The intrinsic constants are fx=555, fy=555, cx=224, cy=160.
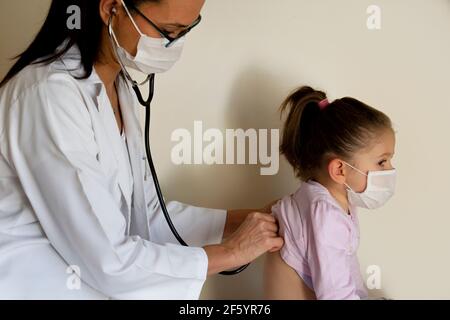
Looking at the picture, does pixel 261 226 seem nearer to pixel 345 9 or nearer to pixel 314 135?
pixel 314 135

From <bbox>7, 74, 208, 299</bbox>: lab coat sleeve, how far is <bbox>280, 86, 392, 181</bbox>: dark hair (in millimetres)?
448

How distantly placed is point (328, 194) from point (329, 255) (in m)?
0.15

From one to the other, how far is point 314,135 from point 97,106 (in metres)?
0.51

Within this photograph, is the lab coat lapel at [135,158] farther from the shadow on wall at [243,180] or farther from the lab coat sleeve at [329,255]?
the lab coat sleeve at [329,255]

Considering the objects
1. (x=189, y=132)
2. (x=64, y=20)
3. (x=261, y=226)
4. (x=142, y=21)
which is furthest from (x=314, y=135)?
(x=64, y=20)

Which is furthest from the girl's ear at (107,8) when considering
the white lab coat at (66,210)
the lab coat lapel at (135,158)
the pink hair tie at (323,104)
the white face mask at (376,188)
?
the white face mask at (376,188)

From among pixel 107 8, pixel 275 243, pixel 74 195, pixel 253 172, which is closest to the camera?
pixel 74 195

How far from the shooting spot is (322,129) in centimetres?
131

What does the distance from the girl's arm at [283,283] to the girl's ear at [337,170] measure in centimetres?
22

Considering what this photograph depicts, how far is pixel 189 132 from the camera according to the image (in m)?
1.54

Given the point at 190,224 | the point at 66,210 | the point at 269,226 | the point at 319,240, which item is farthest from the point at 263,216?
the point at 66,210

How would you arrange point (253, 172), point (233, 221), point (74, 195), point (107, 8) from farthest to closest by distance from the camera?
point (253, 172)
point (233, 221)
point (107, 8)
point (74, 195)

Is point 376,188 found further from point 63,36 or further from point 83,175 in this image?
point 63,36

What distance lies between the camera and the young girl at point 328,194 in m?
1.21
